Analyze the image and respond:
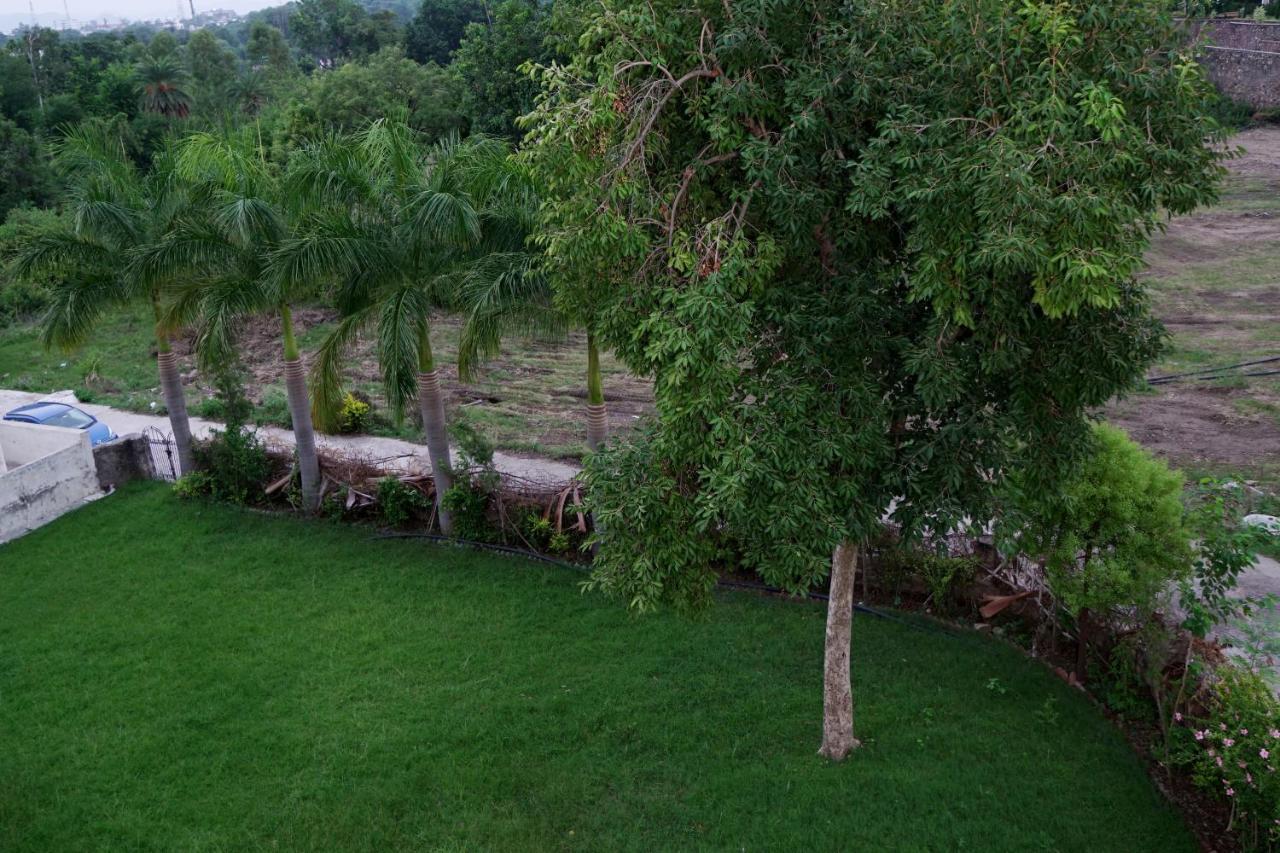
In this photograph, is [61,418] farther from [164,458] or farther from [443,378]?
[443,378]

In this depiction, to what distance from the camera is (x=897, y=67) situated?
22.2ft

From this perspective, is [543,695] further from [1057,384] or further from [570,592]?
[1057,384]

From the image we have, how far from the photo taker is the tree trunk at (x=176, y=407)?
584 inches

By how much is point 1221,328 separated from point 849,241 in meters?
16.4

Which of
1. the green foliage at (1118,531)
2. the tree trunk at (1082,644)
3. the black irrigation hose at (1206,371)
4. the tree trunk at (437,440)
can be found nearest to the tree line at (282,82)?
the tree trunk at (437,440)

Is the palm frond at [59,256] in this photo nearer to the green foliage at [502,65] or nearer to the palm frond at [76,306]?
the palm frond at [76,306]

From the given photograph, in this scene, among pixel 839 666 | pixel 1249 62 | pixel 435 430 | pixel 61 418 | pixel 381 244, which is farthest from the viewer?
pixel 1249 62

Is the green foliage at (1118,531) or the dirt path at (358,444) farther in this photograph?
the dirt path at (358,444)

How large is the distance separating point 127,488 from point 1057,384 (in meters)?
14.1

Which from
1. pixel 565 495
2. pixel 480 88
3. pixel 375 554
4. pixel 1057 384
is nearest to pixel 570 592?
pixel 565 495

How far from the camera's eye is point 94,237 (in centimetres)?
1298

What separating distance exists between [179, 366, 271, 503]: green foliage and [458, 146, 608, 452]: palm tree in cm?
487

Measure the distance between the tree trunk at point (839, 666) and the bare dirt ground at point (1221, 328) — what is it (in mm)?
4332

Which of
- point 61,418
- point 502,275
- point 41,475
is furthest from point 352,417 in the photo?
point 502,275
